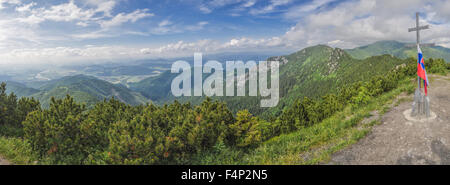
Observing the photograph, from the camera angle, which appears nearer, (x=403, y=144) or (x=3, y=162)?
(x=403, y=144)

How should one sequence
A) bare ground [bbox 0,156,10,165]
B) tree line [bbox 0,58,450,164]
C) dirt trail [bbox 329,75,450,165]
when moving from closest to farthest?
1. dirt trail [bbox 329,75,450,165]
2. tree line [bbox 0,58,450,164]
3. bare ground [bbox 0,156,10,165]

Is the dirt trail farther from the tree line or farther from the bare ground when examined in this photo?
the bare ground

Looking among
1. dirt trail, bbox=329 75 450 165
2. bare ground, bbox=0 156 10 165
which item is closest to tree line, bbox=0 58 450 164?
bare ground, bbox=0 156 10 165

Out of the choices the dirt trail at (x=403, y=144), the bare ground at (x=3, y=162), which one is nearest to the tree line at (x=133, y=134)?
the bare ground at (x=3, y=162)

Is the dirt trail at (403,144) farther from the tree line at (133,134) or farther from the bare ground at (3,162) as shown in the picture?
the bare ground at (3,162)

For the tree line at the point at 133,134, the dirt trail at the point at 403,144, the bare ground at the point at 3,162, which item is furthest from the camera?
the bare ground at the point at 3,162

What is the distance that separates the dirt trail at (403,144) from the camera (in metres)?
9.12

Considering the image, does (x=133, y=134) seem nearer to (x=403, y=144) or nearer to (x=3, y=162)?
(x=3, y=162)

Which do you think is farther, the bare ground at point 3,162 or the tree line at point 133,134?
the bare ground at point 3,162

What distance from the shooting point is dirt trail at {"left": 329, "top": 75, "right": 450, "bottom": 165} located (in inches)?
359

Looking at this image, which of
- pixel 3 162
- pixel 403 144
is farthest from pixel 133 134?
pixel 403 144

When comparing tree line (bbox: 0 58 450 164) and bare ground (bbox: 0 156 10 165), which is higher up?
tree line (bbox: 0 58 450 164)

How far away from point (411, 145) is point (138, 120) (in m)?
15.6

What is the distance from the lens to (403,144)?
10.2m
